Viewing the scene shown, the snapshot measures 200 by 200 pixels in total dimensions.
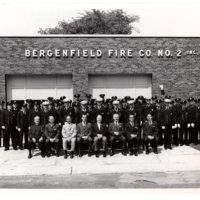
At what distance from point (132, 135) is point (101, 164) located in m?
1.89

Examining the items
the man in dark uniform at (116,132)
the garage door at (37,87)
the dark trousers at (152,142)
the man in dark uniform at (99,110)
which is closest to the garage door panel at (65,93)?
A: the garage door at (37,87)

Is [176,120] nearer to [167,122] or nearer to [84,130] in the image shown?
[167,122]

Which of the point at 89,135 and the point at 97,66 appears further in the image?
the point at 97,66

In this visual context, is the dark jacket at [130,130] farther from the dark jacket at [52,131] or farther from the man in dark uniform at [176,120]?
the dark jacket at [52,131]

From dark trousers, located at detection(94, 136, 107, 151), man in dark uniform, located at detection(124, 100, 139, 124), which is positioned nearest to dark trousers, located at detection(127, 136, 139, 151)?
dark trousers, located at detection(94, 136, 107, 151)

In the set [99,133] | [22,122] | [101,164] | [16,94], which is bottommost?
[101,164]

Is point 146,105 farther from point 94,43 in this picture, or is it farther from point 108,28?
point 108,28

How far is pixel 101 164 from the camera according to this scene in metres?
11.3

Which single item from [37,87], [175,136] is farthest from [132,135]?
[37,87]

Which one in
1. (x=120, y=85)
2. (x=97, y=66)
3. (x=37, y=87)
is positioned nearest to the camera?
(x=97, y=66)

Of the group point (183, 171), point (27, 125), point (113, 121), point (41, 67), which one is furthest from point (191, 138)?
point (41, 67)

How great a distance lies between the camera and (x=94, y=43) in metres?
20.3

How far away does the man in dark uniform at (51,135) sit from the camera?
12.7m

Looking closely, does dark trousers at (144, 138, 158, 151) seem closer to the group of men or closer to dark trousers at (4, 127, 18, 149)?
the group of men
